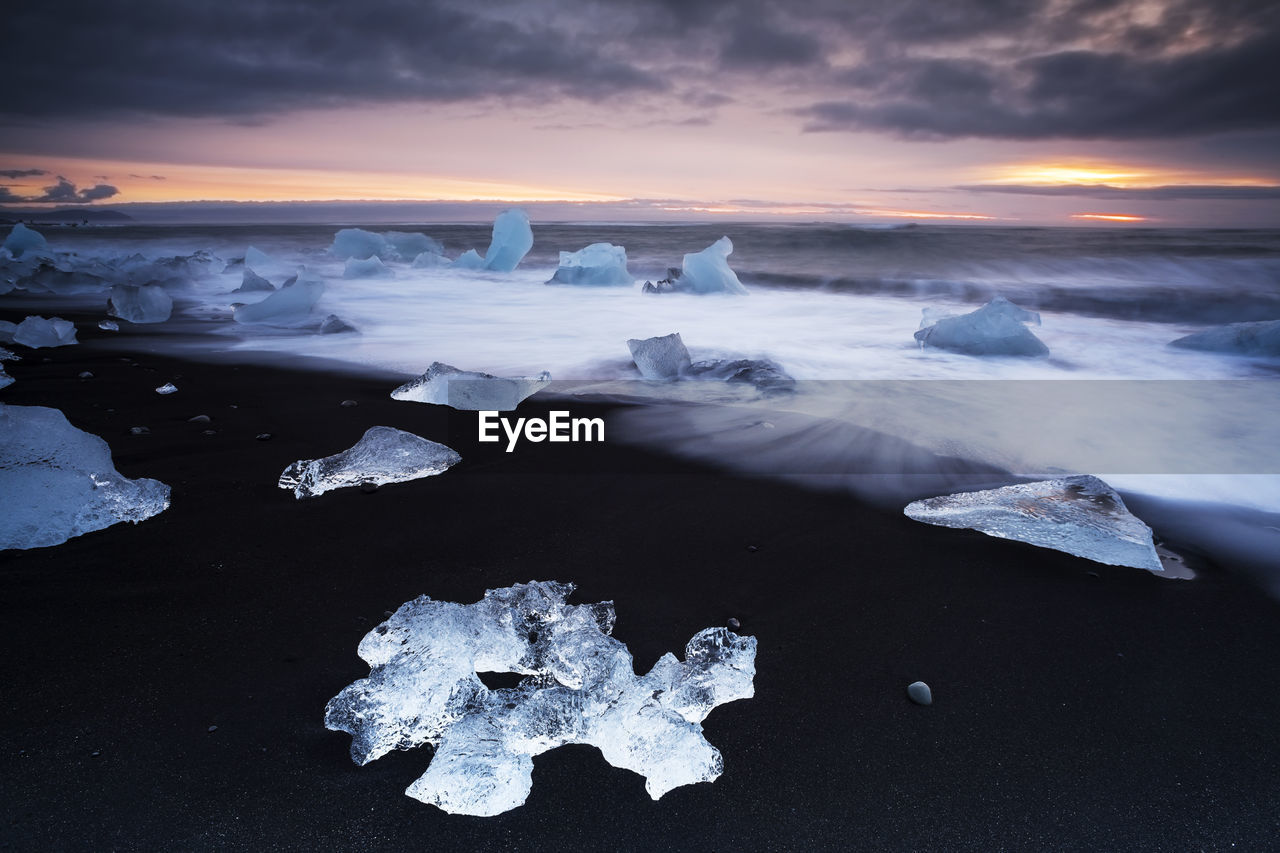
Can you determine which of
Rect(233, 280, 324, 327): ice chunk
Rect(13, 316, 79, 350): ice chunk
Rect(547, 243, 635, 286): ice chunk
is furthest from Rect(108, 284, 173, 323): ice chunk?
Rect(547, 243, 635, 286): ice chunk

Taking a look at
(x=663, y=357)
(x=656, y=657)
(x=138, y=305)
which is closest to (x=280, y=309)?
(x=138, y=305)

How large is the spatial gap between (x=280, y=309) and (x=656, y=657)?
284 inches

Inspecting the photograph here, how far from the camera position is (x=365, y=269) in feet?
44.9

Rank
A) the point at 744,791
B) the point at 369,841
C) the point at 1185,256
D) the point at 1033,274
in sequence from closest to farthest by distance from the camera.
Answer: the point at 369,841
the point at 744,791
the point at 1033,274
the point at 1185,256

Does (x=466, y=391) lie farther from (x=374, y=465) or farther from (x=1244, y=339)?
(x=1244, y=339)

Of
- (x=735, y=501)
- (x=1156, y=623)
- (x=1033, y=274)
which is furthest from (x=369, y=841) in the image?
(x=1033, y=274)

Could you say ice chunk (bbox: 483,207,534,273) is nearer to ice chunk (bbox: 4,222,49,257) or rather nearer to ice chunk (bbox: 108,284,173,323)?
ice chunk (bbox: 108,284,173,323)

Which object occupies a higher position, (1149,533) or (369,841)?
(1149,533)

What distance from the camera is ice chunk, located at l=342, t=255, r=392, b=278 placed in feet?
44.5

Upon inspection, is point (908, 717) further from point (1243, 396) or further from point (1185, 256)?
point (1185, 256)

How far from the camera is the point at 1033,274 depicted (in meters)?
15.1

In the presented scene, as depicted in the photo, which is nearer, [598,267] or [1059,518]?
[1059,518]

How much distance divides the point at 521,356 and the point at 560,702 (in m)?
5.25

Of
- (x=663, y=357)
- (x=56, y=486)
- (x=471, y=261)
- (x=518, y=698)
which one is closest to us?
(x=518, y=698)
